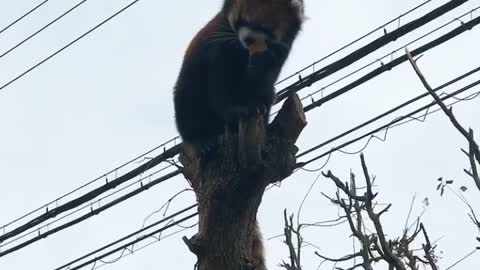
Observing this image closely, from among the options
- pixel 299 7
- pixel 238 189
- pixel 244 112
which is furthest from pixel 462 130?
pixel 299 7

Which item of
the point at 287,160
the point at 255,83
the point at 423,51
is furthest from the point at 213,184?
the point at 423,51

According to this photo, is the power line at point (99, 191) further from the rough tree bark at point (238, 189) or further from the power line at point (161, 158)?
the rough tree bark at point (238, 189)

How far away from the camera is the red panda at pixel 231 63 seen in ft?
18.3

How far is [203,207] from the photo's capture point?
14.0 ft

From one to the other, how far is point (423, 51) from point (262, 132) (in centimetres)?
202

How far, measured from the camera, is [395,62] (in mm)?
5863

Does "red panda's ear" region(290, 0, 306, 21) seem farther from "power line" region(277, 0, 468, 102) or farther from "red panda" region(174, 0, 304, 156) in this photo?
"power line" region(277, 0, 468, 102)

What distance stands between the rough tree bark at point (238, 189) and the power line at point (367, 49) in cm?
132

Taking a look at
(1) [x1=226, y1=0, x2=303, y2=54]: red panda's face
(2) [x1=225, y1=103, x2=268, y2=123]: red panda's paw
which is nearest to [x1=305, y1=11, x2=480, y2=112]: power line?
(1) [x1=226, y1=0, x2=303, y2=54]: red panda's face

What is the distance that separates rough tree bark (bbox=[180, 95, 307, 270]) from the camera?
4.10 meters

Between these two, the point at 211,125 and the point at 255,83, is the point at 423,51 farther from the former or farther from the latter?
the point at 211,125

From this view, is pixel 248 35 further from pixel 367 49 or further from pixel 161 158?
pixel 161 158

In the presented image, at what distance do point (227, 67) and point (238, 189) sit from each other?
6.19ft

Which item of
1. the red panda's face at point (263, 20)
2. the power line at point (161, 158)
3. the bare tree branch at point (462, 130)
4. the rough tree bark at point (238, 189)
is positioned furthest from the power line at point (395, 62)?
the bare tree branch at point (462, 130)
